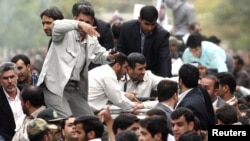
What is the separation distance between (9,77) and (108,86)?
1.33 meters

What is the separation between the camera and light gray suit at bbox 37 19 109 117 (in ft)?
63.2

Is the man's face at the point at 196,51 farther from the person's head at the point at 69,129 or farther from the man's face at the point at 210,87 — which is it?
the person's head at the point at 69,129

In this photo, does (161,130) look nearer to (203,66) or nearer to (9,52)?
(203,66)

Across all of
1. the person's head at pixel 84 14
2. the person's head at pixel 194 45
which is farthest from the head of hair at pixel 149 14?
the person's head at pixel 194 45

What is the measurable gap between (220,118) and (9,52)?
31.7 metres

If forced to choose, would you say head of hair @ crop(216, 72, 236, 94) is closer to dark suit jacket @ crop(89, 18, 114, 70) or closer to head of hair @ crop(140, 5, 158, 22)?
head of hair @ crop(140, 5, 158, 22)

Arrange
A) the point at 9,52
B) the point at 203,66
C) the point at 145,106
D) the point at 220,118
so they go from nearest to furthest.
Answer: the point at 220,118
the point at 145,106
the point at 203,66
the point at 9,52

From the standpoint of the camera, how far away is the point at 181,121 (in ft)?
59.4

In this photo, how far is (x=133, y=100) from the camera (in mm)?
20641

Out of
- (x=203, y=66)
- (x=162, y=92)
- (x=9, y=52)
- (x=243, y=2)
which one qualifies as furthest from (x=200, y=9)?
(x=162, y=92)

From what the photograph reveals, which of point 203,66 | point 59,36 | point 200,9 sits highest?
point 59,36

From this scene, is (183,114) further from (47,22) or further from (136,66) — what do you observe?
(136,66)

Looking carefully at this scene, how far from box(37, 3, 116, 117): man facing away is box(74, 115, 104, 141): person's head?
6.18 ft

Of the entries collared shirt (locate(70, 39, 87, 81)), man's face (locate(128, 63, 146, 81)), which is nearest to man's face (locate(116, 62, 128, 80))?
man's face (locate(128, 63, 146, 81))
